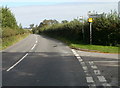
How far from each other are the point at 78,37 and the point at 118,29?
8.50 metres

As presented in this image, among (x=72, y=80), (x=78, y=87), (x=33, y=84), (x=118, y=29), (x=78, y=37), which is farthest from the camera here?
(x=78, y=37)

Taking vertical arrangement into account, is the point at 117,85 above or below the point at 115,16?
below


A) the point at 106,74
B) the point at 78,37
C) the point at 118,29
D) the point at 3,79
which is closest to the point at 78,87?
the point at 106,74

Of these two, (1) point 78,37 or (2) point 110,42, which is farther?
(1) point 78,37

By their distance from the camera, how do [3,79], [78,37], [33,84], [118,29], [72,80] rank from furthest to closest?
[78,37], [118,29], [3,79], [72,80], [33,84]

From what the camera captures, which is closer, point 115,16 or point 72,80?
point 72,80

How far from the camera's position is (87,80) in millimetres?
7980

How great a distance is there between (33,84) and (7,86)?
910 mm

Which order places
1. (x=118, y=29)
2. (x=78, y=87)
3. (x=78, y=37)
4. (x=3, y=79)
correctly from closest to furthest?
(x=78, y=87) → (x=3, y=79) → (x=118, y=29) → (x=78, y=37)

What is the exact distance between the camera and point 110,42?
21047mm

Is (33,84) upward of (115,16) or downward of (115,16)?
downward

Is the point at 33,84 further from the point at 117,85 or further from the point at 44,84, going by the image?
the point at 117,85

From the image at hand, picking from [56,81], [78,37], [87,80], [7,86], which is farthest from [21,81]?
[78,37]

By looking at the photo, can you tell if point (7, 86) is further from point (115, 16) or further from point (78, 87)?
point (115, 16)
